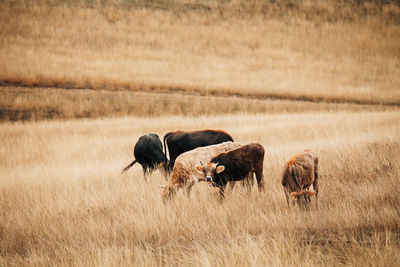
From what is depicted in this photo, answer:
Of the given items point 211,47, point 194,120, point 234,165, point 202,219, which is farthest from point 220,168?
point 211,47

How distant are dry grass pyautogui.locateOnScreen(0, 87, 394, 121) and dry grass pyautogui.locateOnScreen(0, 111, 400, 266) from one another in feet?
32.6

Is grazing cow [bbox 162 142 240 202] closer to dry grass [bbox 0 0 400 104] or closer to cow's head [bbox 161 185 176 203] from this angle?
cow's head [bbox 161 185 176 203]

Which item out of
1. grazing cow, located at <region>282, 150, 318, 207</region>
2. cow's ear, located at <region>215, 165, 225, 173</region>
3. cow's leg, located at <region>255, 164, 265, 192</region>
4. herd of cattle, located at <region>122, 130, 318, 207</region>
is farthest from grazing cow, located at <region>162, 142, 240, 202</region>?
grazing cow, located at <region>282, 150, 318, 207</region>

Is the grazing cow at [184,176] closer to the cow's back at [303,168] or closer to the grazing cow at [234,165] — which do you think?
the grazing cow at [234,165]

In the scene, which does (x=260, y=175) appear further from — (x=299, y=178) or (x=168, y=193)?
(x=168, y=193)

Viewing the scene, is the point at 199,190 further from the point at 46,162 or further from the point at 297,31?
Result: the point at 297,31

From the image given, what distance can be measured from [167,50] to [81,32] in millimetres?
7241

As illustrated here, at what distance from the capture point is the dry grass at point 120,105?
1816cm

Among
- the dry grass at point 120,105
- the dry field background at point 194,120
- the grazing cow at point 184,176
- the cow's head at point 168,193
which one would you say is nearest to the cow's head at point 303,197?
the dry field background at point 194,120

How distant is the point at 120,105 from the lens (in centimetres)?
2027

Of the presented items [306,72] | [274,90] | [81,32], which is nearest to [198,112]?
[274,90]

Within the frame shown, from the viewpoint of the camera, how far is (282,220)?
4.33m

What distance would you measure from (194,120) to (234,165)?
11191mm

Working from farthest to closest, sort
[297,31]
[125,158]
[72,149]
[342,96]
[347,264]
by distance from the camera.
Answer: [297,31], [342,96], [72,149], [125,158], [347,264]
